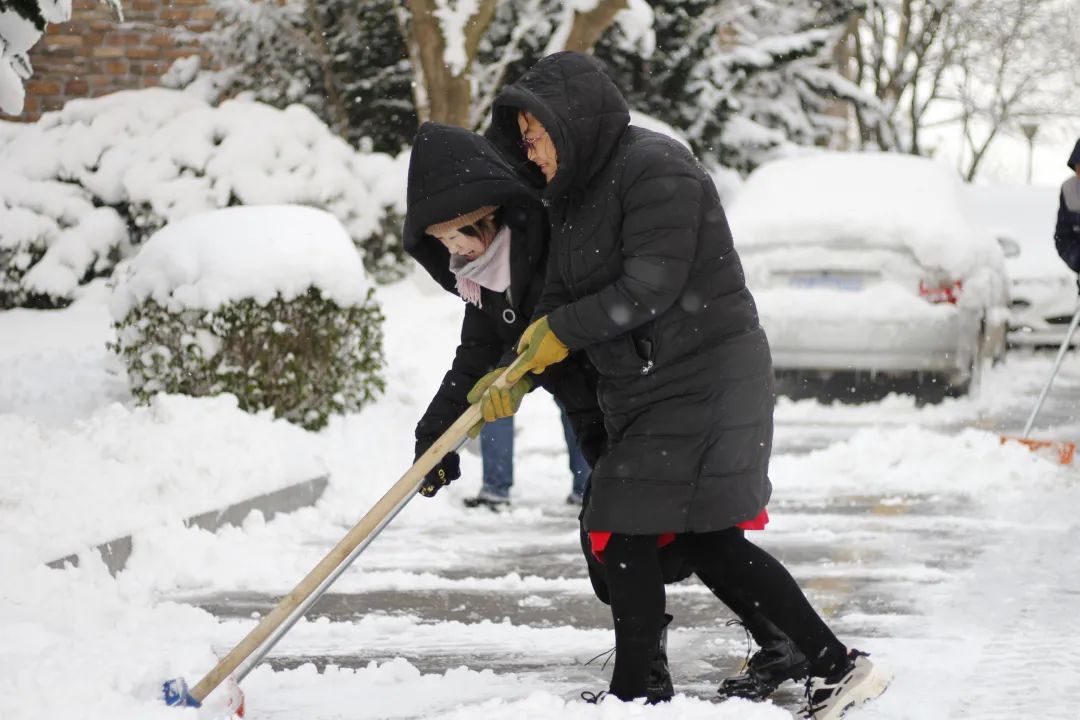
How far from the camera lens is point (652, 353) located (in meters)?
3.83

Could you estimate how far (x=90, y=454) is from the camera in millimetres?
6934

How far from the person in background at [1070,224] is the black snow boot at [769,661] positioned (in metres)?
4.85

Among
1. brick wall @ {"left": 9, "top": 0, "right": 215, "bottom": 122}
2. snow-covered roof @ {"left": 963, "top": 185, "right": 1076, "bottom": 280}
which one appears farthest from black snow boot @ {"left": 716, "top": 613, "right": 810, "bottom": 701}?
brick wall @ {"left": 9, "top": 0, "right": 215, "bottom": 122}

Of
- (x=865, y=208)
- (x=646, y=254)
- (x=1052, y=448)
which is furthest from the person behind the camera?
(x=865, y=208)

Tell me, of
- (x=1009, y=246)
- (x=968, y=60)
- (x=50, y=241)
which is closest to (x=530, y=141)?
(x=1009, y=246)

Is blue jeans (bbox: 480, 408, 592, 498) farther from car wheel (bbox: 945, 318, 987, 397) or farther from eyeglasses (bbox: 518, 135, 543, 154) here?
car wheel (bbox: 945, 318, 987, 397)

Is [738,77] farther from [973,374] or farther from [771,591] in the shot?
[771,591]

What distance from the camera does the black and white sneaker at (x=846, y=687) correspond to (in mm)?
3932

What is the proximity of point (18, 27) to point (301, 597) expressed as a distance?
361 cm

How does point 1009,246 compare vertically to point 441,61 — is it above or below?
below

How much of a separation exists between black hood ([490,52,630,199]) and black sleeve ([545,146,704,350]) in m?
0.10

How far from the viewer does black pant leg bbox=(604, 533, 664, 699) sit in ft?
12.8

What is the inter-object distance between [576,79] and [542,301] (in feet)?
1.84

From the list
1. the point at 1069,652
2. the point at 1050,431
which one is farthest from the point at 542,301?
the point at 1050,431
